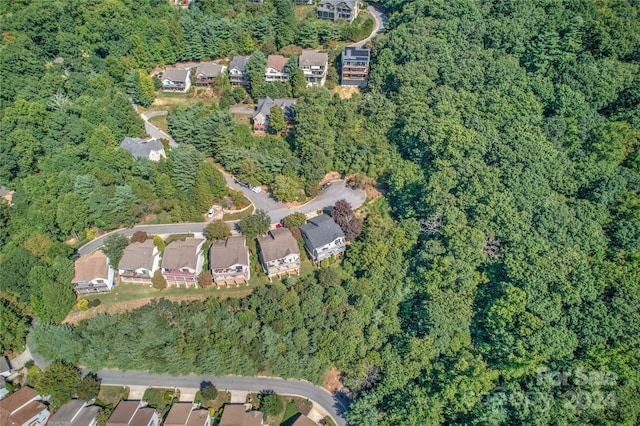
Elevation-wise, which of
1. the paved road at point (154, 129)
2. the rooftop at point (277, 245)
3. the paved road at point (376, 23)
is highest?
the paved road at point (376, 23)

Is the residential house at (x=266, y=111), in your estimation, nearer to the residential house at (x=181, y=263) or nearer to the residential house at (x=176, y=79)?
the residential house at (x=176, y=79)

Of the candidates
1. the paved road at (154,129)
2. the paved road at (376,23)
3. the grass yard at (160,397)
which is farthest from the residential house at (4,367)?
the paved road at (376,23)

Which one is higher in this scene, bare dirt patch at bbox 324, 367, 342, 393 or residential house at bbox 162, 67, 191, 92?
residential house at bbox 162, 67, 191, 92

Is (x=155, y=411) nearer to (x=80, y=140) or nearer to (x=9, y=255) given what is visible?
(x=9, y=255)

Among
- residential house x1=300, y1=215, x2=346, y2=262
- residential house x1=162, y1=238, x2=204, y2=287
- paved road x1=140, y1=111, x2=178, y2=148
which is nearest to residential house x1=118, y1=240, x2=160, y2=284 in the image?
residential house x1=162, y1=238, x2=204, y2=287

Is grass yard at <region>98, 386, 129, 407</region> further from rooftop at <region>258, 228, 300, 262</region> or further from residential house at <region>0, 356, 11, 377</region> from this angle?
rooftop at <region>258, 228, 300, 262</region>

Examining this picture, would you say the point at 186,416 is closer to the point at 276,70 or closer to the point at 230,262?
the point at 230,262

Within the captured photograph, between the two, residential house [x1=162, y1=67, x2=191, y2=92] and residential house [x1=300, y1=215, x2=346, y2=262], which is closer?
residential house [x1=300, y1=215, x2=346, y2=262]

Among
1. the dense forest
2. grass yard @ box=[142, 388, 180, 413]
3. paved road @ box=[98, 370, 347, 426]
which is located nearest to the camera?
the dense forest
